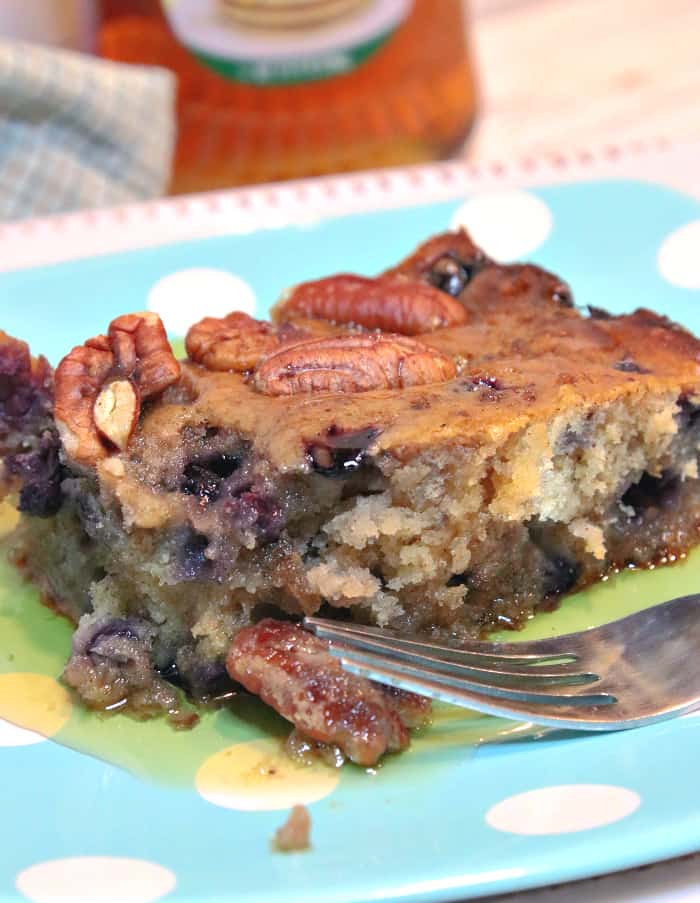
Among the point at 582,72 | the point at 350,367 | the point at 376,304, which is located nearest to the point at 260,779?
the point at 350,367

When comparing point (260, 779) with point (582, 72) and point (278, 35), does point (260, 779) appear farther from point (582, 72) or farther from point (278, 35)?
point (582, 72)

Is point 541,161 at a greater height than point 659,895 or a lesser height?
greater

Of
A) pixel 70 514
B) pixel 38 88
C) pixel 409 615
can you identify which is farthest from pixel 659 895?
pixel 38 88

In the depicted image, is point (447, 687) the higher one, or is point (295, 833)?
point (447, 687)

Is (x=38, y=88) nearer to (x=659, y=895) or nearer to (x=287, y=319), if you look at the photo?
(x=287, y=319)

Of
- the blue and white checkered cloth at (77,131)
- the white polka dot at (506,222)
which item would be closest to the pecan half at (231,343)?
the white polka dot at (506,222)
